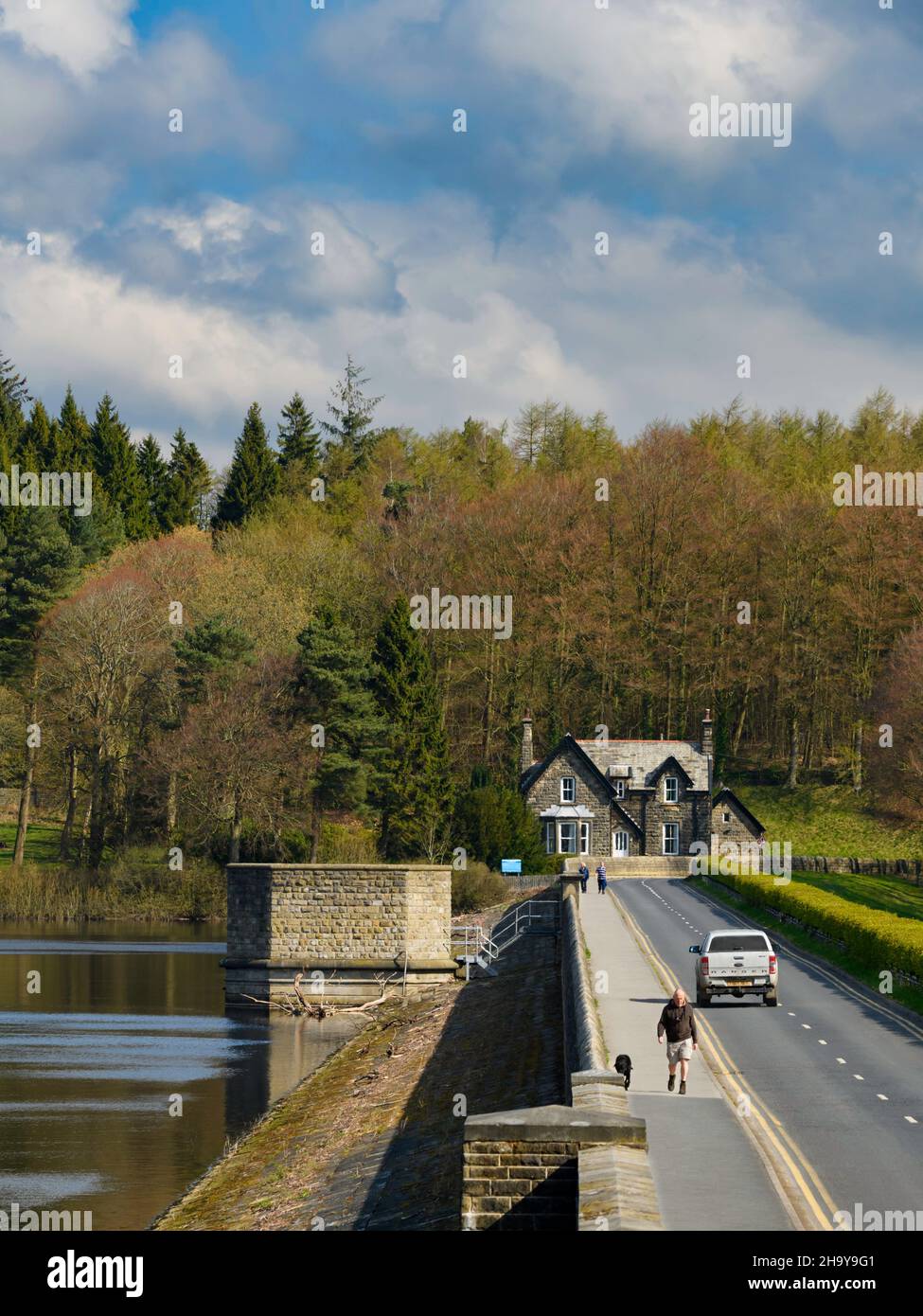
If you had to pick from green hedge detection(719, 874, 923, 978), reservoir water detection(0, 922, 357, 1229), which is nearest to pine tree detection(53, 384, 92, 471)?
reservoir water detection(0, 922, 357, 1229)

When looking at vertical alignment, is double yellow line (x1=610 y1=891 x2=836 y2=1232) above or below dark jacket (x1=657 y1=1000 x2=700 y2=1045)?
below

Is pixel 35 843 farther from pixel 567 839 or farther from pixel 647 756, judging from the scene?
pixel 647 756

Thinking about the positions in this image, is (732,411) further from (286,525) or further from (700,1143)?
(700,1143)

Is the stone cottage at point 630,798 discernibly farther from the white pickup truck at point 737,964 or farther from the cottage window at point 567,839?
the white pickup truck at point 737,964

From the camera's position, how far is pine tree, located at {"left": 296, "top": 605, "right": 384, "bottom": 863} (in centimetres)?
7888

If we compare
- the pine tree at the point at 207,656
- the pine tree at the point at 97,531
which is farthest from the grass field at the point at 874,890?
the pine tree at the point at 97,531

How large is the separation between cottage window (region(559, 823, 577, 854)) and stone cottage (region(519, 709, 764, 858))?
0.05 meters

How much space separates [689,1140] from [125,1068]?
2405 centimetres

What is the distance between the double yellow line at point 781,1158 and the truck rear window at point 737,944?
599 centimetres

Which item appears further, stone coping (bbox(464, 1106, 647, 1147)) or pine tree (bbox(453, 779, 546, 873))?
pine tree (bbox(453, 779, 546, 873))

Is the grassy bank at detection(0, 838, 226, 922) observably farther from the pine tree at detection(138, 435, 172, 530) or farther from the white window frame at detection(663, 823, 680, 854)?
Answer: the pine tree at detection(138, 435, 172, 530)
